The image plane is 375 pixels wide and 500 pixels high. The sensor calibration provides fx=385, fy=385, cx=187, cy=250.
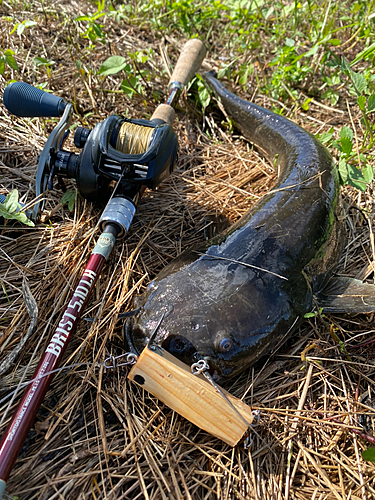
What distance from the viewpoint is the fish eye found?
1.90 m

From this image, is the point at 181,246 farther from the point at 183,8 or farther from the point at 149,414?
the point at 183,8

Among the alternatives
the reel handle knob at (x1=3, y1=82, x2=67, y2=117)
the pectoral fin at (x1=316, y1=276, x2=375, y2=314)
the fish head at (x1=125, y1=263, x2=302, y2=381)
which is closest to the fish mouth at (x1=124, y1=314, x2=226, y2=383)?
the fish head at (x1=125, y1=263, x2=302, y2=381)

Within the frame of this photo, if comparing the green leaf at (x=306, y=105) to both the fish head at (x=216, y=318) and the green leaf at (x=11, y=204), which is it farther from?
the green leaf at (x=11, y=204)

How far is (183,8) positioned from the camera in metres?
4.21

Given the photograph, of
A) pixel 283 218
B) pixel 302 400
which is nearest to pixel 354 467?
pixel 302 400

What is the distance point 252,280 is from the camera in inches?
83.3

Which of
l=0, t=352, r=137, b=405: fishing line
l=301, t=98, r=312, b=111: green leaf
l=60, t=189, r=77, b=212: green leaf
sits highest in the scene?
l=301, t=98, r=312, b=111: green leaf

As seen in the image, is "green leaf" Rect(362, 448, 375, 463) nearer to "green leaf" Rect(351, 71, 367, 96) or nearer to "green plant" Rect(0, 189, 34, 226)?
"green plant" Rect(0, 189, 34, 226)

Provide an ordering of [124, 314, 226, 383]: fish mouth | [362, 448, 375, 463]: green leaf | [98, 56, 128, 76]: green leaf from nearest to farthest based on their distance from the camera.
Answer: [362, 448, 375, 463]: green leaf, [124, 314, 226, 383]: fish mouth, [98, 56, 128, 76]: green leaf

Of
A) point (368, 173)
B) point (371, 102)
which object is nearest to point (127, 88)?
point (371, 102)

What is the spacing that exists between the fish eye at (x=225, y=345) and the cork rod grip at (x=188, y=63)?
2.37 m

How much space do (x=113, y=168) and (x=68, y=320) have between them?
916 mm

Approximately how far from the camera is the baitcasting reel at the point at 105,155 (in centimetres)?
225

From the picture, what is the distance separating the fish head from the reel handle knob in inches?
52.0
